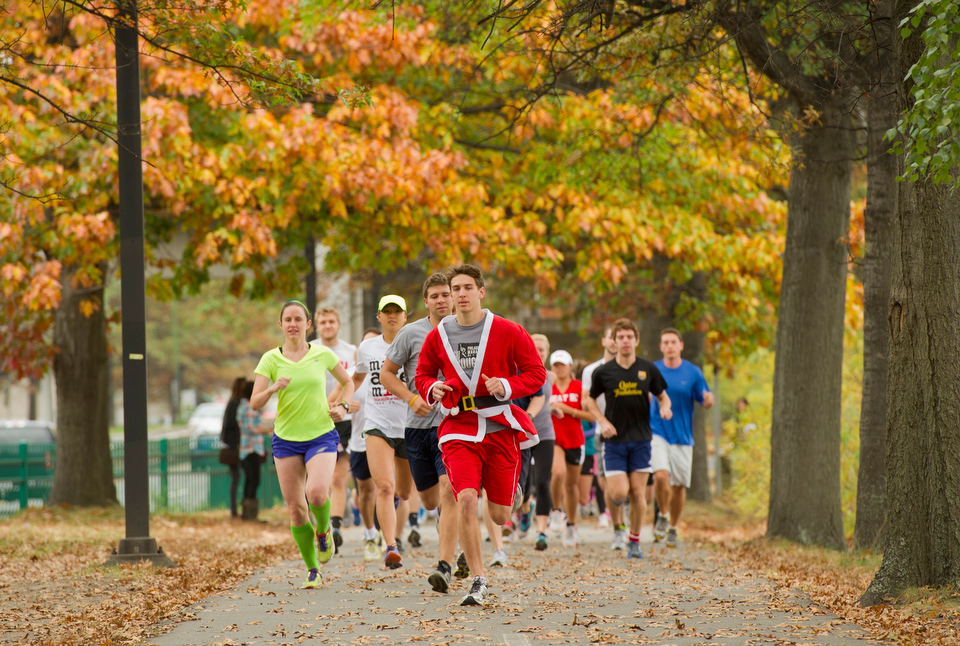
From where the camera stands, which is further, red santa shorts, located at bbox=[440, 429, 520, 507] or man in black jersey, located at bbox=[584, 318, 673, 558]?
man in black jersey, located at bbox=[584, 318, 673, 558]

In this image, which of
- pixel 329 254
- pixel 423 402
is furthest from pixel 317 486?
pixel 329 254

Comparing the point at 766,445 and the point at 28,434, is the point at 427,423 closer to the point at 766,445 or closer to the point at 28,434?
the point at 766,445

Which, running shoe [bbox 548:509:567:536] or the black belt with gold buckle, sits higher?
the black belt with gold buckle

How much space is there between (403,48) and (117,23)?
725 cm

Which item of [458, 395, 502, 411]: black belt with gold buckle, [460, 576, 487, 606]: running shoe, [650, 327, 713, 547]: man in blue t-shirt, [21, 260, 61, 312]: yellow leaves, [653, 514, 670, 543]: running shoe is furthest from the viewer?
[21, 260, 61, 312]: yellow leaves

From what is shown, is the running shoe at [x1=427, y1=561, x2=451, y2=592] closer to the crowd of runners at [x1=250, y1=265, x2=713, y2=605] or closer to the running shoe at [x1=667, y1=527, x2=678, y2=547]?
the crowd of runners at [x1=250, y1=265, x2=713, y2=605]

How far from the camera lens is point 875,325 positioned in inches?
403

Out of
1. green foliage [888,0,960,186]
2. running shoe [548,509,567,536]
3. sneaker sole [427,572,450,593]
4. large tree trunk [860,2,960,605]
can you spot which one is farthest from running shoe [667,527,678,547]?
green foliage [888,0,960,186]

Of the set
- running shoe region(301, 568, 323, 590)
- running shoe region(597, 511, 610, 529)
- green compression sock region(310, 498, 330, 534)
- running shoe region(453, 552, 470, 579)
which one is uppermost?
green compression sock region(310, 498, 330, 534)

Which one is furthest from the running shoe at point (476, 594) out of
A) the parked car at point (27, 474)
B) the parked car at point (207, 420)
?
the parked car at point (207, 420)

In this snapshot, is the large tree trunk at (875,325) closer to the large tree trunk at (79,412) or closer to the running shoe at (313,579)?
the running shoe at (313,579)

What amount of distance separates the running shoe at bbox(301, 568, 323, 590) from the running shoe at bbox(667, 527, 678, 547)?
4713mm

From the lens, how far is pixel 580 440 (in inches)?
484

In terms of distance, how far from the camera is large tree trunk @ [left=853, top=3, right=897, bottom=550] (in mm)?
10109
